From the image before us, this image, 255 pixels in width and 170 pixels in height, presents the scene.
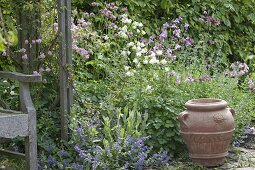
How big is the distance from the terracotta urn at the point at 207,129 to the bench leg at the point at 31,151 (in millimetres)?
1088

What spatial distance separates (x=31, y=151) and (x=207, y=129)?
4.11ft

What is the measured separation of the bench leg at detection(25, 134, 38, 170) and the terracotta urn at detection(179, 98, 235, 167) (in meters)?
1.09

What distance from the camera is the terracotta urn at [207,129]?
13.8 ft

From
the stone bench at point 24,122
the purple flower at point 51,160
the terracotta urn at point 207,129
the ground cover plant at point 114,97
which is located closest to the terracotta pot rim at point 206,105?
the terracotta urn at point 207,129

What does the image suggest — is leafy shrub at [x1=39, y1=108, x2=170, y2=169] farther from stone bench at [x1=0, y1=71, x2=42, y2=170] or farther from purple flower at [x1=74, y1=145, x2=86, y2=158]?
stone bench at [x1=0, y1=71, x2=42, y2=170]

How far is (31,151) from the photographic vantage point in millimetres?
3734

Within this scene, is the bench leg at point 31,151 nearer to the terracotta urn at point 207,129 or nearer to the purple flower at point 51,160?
the purple flower at point 51,160

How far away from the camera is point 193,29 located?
6930 millimetres

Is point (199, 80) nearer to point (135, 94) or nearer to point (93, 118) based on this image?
point (135, 94)

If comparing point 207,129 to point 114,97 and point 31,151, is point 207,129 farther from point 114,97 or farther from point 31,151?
point 31,151

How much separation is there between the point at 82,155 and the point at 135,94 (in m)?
0.88

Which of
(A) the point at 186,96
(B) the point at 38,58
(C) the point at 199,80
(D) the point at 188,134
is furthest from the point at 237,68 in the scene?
(B) the point at 38,58

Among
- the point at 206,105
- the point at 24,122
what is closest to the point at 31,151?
the point at 24,122

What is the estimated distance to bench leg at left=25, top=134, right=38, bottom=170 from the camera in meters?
3.70
